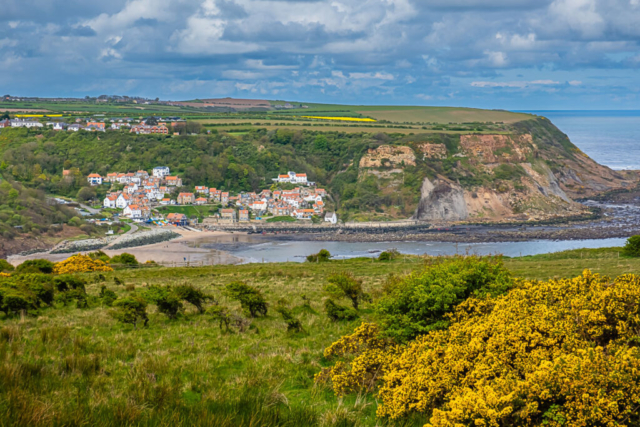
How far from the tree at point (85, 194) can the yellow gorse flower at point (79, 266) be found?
50.1 m

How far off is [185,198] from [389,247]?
113 feet

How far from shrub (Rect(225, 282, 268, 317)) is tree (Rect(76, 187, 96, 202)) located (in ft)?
230

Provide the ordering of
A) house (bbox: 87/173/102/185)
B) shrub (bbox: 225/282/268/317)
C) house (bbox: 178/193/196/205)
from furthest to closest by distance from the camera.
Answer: house (bbox: 87/173/102/185) < house (bbox: 178/193/196/205) < shrub (bbox: 225/282/268/317)

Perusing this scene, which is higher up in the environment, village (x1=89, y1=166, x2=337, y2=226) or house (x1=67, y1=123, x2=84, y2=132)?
house (x1=67, y1=123, x2=84, y2=132)

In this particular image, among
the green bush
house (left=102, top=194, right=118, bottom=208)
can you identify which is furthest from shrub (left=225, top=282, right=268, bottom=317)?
house (left=102, top=194, right=118, bottom=208)

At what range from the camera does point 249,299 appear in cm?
1151

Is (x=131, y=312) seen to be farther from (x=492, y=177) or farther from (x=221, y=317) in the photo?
(x=492, y=177)

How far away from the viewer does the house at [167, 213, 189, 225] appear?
68.8m

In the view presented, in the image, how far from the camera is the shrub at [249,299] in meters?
11.6

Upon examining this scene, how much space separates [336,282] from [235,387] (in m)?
7.39

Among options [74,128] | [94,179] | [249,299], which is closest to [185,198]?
[94,179]

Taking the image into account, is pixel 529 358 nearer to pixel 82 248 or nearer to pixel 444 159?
pixel 82 248

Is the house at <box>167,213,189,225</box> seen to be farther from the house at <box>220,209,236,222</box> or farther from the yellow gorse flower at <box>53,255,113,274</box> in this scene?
the yellow gorse flower at <box>53,255,113,274</box>

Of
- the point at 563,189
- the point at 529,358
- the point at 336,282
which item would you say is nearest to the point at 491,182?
the point at 563,189
